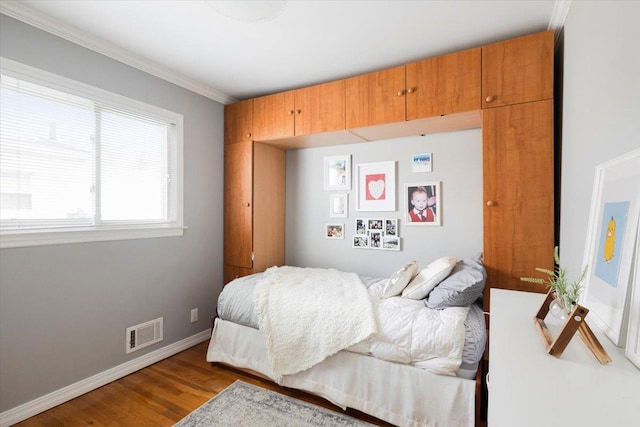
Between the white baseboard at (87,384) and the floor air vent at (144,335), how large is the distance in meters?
0.11

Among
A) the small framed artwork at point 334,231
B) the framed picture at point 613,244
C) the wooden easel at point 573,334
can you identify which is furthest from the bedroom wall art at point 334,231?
the wooden easel at point 573,334

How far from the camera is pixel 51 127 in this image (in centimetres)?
219

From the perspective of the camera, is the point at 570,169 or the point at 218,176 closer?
the point at 570,169

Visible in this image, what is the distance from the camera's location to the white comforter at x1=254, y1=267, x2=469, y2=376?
1803mm

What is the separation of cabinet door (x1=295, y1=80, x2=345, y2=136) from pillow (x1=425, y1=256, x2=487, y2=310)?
155cm

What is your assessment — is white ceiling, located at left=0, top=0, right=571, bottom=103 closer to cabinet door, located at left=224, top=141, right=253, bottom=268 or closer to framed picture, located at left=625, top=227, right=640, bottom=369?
cabinet door, located at left=224, top=141, right=253, bottom=268

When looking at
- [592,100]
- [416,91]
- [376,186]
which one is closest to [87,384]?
[376,186]

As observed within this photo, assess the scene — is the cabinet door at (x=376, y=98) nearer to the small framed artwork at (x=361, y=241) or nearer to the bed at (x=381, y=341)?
the small framed artwork at (x=361, y=241)

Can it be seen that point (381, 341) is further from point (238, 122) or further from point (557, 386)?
point (238, 122)

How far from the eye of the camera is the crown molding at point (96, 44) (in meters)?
1.95

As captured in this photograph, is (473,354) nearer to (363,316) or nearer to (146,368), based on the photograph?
(363,316)

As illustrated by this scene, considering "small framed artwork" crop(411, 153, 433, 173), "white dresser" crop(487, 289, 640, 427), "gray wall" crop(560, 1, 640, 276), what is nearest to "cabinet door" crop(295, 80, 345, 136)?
"small framed artwork" crop(411, 153, 433, 173)

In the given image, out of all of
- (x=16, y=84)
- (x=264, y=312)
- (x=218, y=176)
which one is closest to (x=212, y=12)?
(x=16, y=84)

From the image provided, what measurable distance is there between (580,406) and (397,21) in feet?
7.33
